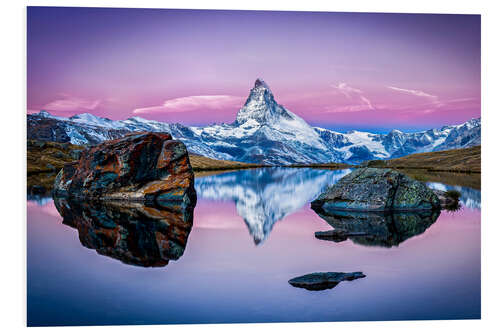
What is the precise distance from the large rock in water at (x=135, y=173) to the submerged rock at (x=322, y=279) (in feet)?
61.0

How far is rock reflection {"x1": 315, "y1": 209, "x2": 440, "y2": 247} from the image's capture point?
773 inches

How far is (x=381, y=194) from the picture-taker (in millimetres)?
27500

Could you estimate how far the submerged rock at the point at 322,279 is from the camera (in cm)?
1345

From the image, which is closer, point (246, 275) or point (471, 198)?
point (246, 275)

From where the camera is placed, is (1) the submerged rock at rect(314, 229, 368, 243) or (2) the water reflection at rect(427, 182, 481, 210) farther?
(2) the water reflection at rect(427, 182, 481, 210)

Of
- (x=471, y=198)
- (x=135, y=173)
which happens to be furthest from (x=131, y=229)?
(x=471, y=198)

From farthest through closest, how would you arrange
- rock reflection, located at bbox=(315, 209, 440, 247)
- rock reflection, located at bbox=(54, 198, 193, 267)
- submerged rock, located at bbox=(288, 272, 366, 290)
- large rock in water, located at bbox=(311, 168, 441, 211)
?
large rock in water, located at bbox=(311, 168, 441, 211) → rock reflection, located at bbox=(315, 209, 440, 247) → rock reflection, located at bbox=(54, 198, 193, 267) → submerged rock, located at bbox=(288, 272, 366, 290)

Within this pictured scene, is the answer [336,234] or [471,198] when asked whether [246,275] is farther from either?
[471,198]

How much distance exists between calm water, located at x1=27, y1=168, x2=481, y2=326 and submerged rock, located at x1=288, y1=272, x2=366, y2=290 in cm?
30

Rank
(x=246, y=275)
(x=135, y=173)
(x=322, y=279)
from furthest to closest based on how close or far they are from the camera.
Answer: (x=135, y=173)
(x=246, y=275)
(x=322, y=279)

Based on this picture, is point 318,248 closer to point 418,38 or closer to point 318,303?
point 318,303

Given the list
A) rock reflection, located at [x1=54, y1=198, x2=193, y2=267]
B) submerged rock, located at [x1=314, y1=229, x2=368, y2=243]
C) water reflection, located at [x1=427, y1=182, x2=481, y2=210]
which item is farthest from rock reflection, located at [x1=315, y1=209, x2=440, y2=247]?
rock reflection, located at [x1=54, y1=198, x2=193, y2=267]

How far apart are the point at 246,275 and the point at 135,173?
67.0ft

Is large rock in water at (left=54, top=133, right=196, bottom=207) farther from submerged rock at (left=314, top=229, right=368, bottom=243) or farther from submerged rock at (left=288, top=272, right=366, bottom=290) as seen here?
submerged rock at (left=288, top=272, right=366, bottom=290)
